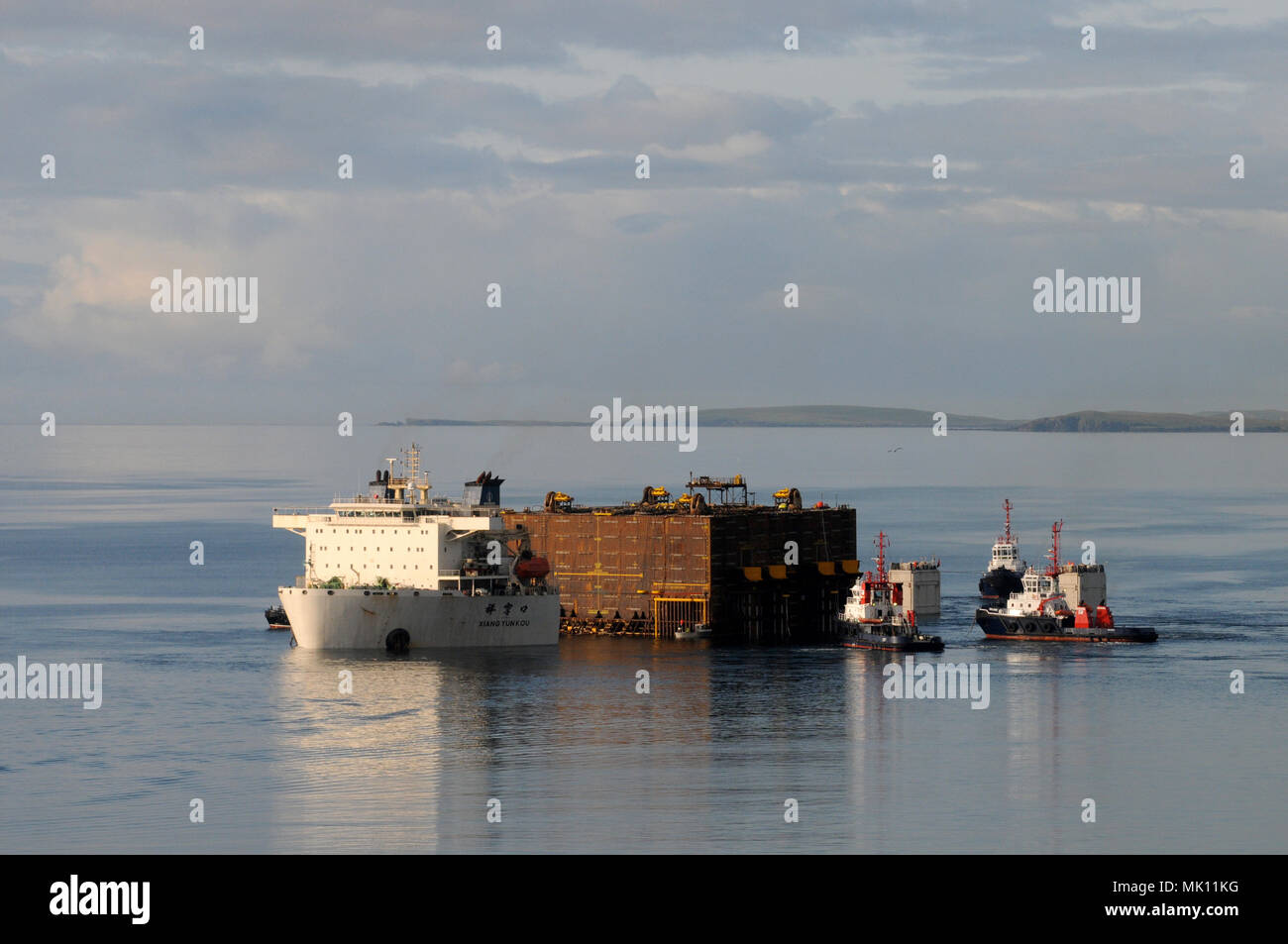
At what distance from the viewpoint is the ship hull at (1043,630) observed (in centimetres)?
10319

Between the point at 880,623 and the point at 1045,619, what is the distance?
931 centimetres

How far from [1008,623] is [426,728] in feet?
141

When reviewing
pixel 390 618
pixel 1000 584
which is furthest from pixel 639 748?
pixel 1000 584

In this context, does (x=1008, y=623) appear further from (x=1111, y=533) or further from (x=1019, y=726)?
(x=1111, y=533)

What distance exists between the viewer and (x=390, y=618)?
96062 millimetres

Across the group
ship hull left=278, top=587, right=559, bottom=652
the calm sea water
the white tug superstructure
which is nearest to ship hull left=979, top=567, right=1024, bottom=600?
the calm sea water

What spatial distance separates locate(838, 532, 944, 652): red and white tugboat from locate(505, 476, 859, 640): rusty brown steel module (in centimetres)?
409

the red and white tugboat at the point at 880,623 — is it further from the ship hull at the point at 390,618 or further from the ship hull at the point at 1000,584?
the ship hull at the point at 390,618

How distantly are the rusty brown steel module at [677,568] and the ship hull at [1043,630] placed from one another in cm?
1115

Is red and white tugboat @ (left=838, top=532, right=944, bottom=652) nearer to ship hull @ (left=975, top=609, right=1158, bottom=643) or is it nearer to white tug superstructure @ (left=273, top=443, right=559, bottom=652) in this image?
ship hull @ (left=975, top=609, right=1158, bottom=643)

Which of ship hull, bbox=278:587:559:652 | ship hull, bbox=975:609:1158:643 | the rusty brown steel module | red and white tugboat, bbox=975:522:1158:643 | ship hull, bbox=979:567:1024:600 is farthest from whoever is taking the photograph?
ship hull, bbox=979:567:1024:600

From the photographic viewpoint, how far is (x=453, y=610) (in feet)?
319

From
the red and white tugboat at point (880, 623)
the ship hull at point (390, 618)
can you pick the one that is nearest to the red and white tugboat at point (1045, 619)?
the red and white tugboat at point (880, 623)

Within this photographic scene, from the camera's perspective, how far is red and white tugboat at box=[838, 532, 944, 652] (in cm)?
10012
